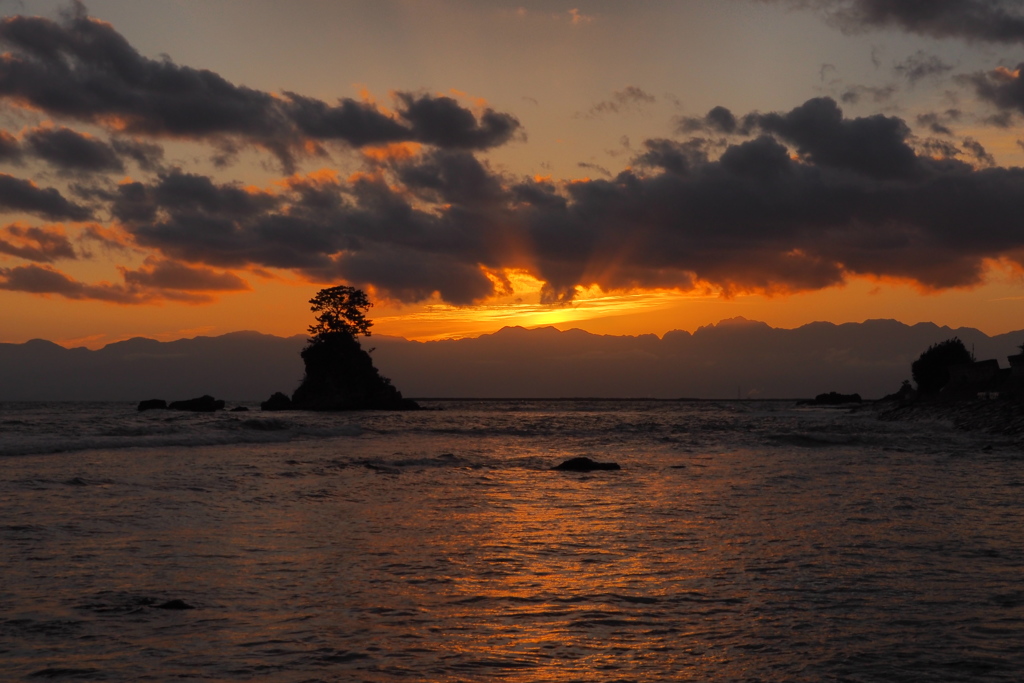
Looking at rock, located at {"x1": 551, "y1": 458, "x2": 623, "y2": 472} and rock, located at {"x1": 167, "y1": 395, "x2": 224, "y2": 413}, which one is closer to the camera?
rock, located at {"x1": 551, "y1": 458, "x2": 623, "y2": 472}

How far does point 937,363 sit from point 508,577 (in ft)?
338

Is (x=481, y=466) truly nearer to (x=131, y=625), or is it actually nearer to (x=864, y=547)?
(x=864, y=547)

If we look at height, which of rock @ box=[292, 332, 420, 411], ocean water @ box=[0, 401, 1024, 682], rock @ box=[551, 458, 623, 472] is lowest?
rock @ box=[551, 458, 623, 472]

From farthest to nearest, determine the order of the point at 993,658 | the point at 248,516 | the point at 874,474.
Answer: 1. the point at 874,474
2. the point at 248,516
3. the point at 993,658

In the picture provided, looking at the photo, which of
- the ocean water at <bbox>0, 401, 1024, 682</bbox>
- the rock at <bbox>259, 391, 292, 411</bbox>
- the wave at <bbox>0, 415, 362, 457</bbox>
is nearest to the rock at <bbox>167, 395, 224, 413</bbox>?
the rock at <bbox>259, 391, 292, 411</bbox>

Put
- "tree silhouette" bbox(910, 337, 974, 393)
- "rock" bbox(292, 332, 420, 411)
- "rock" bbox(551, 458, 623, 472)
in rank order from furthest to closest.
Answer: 1. "rock" bbox(292, 332, 420, 411)
2. "tree silhouette" bbox(910, 337, 974, 393)
3. "rock" bbox(551, 458, 623, 472)

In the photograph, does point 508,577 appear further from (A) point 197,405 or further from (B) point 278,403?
(B) point 278,403

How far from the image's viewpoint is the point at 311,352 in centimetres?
11775

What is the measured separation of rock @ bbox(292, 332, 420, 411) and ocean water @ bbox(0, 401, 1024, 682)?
3545 inches

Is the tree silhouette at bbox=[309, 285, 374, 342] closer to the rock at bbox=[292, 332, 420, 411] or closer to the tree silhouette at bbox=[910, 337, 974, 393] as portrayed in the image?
the rock at bbox=[292, 332, 420, 411]

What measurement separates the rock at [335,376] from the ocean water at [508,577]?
90033 millimetres

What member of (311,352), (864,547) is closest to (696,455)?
(864,547)

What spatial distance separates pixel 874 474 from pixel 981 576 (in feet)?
55.2

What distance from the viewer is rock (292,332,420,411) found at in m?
116
